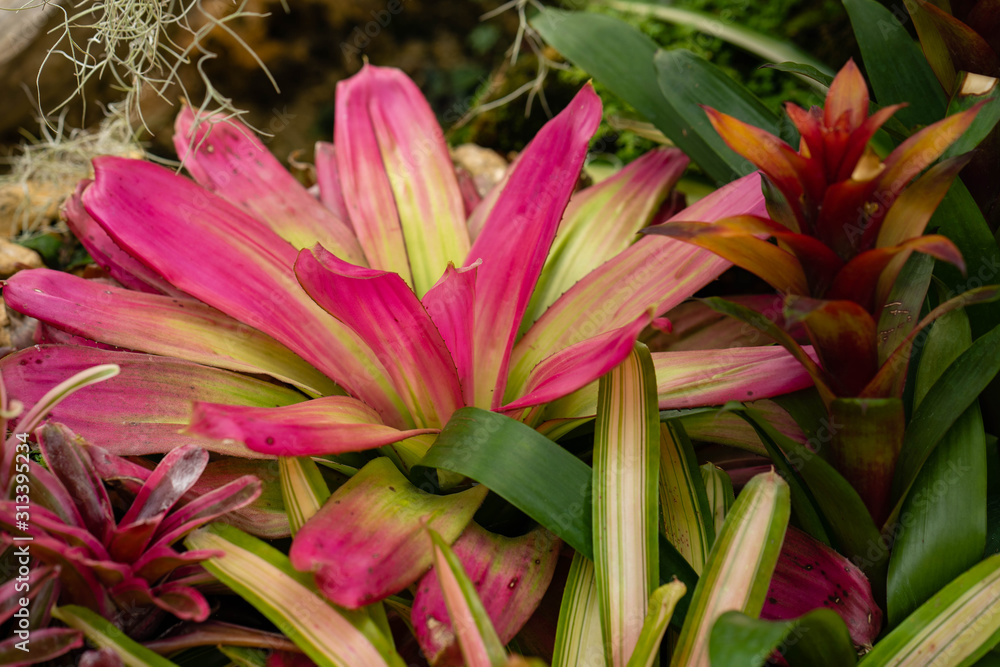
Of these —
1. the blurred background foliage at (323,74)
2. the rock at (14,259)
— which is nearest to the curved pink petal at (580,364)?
the blurred background foliage at (323,74)

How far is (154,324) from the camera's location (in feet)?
3.03

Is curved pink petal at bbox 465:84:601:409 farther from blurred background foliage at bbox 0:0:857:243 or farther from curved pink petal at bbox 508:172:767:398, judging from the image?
blurred background foliage at bbox 0:0:857:243

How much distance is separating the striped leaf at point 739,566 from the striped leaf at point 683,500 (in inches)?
3.8

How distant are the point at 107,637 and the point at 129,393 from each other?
31 cm

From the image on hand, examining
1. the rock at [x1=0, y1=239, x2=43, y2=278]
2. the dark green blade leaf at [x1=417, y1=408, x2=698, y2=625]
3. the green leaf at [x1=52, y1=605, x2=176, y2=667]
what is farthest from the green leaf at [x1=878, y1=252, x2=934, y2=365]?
the rock at [x1=0, y1=239, x2=43, y2=278]

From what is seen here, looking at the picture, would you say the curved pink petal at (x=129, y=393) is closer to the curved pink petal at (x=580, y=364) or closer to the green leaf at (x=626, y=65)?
the curved pink petal at (x=580, y=364)

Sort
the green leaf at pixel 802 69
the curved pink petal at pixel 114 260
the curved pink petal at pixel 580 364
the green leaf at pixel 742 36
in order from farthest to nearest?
the green leaf at pixel 742 36, the curved pink petal at pixel 114 260, the green leaf at pixel 802 69, the curved pink petal at pixel 580 364

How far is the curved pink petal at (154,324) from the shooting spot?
0.88 m

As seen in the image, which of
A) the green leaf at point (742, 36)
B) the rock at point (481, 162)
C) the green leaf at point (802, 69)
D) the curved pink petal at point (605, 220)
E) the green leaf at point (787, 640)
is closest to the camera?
the green leaf at point (787, 640)

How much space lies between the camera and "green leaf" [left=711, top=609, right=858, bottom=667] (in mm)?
578

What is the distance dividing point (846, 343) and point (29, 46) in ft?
6.93

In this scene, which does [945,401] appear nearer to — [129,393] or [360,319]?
[360,319]

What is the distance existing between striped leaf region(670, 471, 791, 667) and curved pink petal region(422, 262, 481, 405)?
0.35m

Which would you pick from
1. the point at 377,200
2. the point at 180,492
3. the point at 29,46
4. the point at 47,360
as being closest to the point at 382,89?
the point at 377,200
